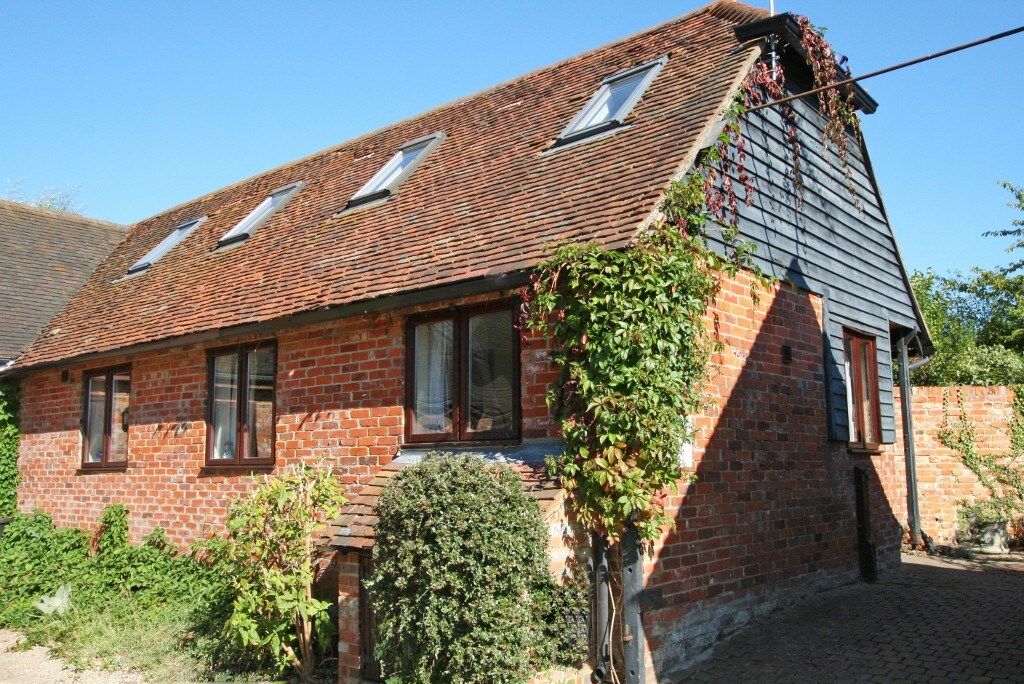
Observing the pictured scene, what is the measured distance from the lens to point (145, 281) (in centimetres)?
1342

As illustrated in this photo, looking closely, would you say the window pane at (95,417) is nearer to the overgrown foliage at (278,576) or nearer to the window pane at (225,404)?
the window pane at (225,404)

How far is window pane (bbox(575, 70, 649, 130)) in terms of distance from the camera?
29.9ft

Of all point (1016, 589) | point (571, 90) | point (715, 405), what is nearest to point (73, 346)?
point (571, 90)

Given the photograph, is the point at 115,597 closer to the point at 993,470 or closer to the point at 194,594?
the point at 194,594

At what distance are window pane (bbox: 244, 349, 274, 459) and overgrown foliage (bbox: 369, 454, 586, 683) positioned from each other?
13.0ft

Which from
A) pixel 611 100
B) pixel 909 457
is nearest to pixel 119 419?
pixel 611 100

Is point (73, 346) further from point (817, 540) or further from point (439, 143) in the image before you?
point (817, 540)

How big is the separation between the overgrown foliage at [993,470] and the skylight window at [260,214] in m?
10.3

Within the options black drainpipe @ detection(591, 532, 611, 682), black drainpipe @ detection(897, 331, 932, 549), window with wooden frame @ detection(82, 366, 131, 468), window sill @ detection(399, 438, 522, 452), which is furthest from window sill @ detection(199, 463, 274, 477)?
black drainpipe @ detection(897, 331, 932, 549)

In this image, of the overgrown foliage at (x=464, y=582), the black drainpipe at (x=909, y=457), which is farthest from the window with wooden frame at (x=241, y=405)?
the black drainpipe at (x=909, y=457)

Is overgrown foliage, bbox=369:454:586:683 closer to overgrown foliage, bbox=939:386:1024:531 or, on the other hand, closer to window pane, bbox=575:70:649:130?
window pane, bbox=575:70:649:130

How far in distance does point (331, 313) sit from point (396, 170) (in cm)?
368

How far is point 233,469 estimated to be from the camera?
9734 millimetres

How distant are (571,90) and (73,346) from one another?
7930 millimetres
